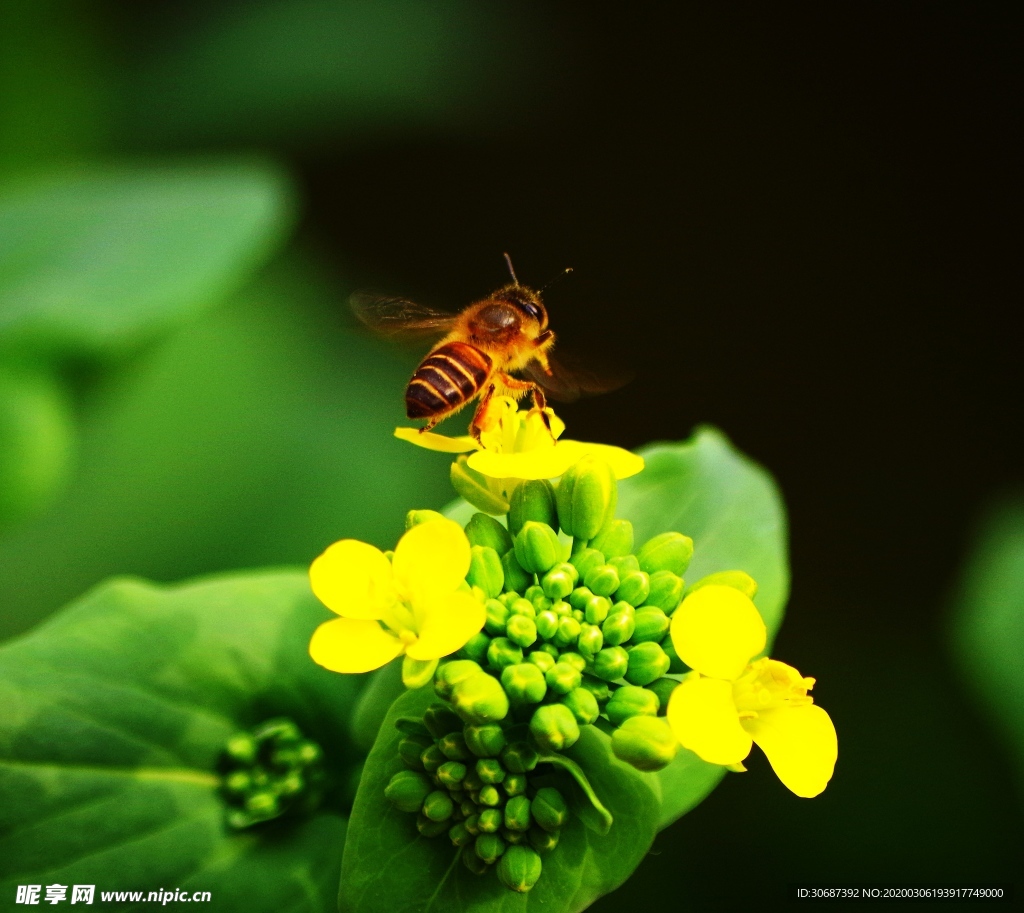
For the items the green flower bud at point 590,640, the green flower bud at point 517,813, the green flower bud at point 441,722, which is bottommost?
the green flower bud at point 517,813

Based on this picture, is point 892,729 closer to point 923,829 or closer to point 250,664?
point 923,829

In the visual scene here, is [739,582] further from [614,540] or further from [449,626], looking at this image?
A: [449,626]

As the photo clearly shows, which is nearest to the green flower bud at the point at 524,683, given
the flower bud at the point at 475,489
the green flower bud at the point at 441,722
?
the green flower bud at the point at 441,722

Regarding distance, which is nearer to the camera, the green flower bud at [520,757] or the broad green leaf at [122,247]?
the green flower bud at [520,757]

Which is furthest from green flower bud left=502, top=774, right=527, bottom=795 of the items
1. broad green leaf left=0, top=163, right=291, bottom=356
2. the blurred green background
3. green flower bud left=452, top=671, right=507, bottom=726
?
the blurred green background

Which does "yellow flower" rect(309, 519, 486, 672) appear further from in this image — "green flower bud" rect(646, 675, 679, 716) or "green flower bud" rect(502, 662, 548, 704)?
"green flower bud" rect(646, 675, 679, 716)

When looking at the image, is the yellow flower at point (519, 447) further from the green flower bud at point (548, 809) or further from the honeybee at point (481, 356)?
the green flower bud at point (548, 809)
